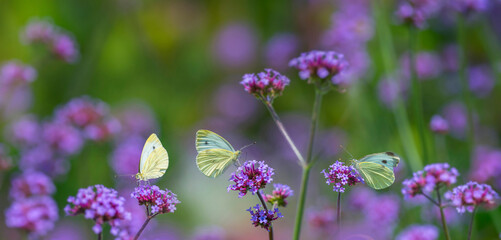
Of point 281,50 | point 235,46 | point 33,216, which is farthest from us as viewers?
point 235,46

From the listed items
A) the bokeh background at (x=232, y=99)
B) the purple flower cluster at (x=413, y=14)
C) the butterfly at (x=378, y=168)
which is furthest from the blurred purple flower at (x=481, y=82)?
the butterfly at (x=378, y=168)

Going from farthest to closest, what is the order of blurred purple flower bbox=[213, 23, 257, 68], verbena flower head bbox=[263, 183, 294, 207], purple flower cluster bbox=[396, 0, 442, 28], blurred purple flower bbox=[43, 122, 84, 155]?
1. blurred purple flower bbox=[213, 23, 257, 68]
2. blurred purple flower bbox=[43, 122, 84, 155]
3. purple flower cluster bbox=[396, 0, 442, 28]
4. verbena flower head bbox=[263, 183, 294, 207]

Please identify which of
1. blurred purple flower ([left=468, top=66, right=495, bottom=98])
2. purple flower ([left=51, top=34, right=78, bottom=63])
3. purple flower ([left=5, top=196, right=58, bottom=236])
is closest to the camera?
purple flower ([left=5, top=196, right=58, bottom=236])

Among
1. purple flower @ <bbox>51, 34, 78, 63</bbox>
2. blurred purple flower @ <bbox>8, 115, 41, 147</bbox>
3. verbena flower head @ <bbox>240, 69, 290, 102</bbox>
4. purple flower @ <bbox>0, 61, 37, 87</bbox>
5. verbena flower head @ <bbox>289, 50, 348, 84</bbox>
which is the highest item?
purple flower @ <bbox>51, 34, 78, 63</bbox>

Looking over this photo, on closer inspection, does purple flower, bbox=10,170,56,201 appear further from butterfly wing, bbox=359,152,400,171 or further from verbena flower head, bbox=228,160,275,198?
butterfly wing, bbox=359,152,400,171

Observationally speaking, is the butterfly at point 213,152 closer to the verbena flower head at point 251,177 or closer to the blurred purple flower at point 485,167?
the verbena flower head at point 251,177

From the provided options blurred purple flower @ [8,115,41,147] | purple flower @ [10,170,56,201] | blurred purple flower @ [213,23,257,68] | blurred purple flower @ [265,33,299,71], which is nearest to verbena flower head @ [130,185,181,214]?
purple flower @ [10,170,56,201]

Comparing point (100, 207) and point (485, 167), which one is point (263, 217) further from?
point (485, 167)

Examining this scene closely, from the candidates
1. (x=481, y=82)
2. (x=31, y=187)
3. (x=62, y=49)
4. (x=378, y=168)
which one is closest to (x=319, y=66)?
(x=378, y=168)
